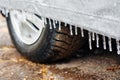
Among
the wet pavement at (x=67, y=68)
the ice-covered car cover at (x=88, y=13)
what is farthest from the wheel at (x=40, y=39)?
the ice-covered car cover at (x=88, y=13)

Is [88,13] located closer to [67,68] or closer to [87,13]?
[87,13]

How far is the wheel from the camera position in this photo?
7.95 ft

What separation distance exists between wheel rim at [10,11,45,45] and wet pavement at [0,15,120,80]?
0.26 metres

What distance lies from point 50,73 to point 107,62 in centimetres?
53

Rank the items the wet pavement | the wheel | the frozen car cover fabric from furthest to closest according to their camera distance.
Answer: the wet pavement → the wheel → the frozen car cover fabric

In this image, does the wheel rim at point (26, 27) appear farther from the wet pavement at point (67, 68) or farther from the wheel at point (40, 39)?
the wet pavement at point (67, 68)

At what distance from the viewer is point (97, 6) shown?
1536 millimetres

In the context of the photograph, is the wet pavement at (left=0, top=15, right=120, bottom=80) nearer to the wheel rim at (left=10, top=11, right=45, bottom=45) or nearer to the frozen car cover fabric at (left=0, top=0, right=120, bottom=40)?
the wheel rim at (left=10, top=11, right=45, bottom=45)

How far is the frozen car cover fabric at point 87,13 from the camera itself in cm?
147

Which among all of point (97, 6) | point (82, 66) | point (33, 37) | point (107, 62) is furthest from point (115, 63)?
point (97, 6)

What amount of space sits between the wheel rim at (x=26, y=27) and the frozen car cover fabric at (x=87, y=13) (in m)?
0.53

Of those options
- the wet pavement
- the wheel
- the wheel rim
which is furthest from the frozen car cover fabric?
the wet pavement

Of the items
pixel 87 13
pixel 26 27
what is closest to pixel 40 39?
pixel 26 27

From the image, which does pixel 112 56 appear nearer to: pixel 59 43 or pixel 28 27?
pixel 59 43
